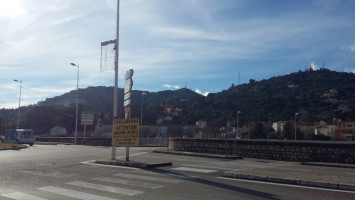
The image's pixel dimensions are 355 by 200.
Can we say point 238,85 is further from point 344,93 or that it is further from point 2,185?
point 2,185

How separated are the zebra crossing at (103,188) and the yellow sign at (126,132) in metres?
4.29

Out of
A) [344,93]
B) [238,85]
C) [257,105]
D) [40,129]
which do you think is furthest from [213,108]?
[40,129]

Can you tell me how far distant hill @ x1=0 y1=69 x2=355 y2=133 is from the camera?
253ft

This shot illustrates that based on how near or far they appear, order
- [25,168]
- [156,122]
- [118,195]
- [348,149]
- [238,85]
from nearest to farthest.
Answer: [118,195] < [25,168] < [348,149] < [156,122] < [238,85]

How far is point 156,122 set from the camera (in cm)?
8062

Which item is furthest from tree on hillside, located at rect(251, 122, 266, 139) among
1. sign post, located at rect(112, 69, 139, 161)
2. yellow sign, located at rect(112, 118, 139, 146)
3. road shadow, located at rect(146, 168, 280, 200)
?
road shadow, located at rect(146, 168, 280, 200)

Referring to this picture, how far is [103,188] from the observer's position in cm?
907

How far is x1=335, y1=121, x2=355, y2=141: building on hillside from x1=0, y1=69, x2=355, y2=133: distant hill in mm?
10075

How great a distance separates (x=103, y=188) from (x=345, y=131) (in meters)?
55.9

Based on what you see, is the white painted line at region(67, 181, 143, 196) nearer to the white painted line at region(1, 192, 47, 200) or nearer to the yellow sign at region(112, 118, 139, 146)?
the white painted line at region(1, 192, 47, 200)

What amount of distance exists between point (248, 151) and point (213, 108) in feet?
214

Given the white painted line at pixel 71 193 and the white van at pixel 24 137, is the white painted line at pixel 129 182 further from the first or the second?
the white van at pixel 24 137

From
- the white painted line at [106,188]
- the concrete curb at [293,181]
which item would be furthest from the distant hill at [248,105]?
the white painted line at [106,188]

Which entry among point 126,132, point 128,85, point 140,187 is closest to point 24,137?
point 128,85
